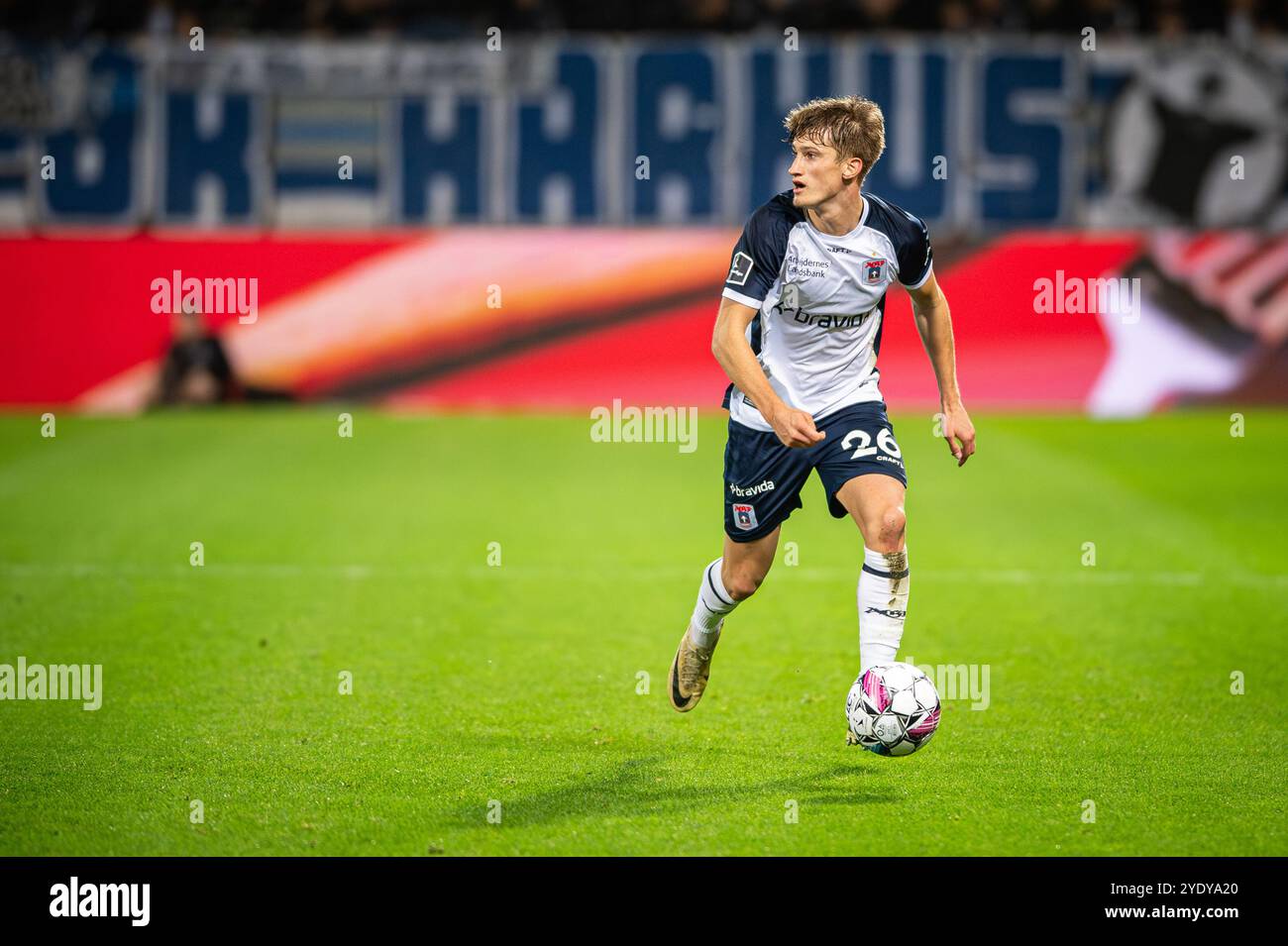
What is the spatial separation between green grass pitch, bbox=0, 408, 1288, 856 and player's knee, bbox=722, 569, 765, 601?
0.52 m

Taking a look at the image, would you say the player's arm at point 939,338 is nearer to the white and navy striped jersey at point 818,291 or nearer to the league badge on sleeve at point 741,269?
the white and navy striped jersey at point 818,291

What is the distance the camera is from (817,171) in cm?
564

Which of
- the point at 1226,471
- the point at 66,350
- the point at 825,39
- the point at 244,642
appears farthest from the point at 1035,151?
the point at 244,642

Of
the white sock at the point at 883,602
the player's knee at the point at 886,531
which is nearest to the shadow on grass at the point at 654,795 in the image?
the white sock at the point at 883,602

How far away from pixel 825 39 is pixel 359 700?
1688 cm

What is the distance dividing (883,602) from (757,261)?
1.24 meters

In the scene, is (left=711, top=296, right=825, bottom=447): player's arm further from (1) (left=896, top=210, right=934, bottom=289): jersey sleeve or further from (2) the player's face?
(1) (left=896, top=210, right=934, bottom=289): jersey sleeve

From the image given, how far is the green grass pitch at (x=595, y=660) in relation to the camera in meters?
5.12

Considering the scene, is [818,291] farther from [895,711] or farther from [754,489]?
[895,711]

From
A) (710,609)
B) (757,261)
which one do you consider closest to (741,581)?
(710,609)

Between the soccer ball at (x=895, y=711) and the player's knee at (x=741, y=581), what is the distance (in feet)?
2.58

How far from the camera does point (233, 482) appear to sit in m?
13.1
